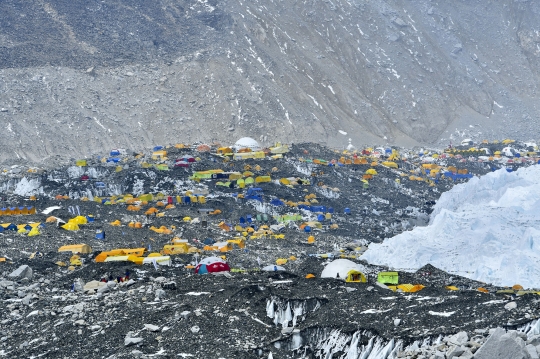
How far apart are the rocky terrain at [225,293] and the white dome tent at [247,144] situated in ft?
45.5

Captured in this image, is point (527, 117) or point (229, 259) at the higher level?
point (527, 117)

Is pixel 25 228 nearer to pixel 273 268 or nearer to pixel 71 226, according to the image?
pixel 71 226

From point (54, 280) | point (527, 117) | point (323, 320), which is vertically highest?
point (527, 117)

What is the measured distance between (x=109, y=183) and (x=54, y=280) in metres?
24.3

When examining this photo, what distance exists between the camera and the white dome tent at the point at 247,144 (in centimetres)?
6487

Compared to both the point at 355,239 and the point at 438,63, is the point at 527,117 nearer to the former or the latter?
the point at 438,63

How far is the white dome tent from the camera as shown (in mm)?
64869

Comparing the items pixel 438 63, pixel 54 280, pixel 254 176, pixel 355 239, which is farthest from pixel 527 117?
pixel 54 280

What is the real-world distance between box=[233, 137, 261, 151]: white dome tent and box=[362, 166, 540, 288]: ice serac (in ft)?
93.0

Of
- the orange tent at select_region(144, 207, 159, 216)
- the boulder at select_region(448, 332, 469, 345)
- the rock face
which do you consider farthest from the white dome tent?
the boulder at select_region(448, 332, 469, 345)

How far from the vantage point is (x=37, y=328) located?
22.1m

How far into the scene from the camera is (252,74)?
81.2m

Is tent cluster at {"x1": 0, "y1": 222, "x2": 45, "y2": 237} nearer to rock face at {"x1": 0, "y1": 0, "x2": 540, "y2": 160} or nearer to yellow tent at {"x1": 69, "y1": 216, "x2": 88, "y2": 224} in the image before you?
yellow tent at {"x1": 69, "y1": 216, "x2": 88, "y2": 224}

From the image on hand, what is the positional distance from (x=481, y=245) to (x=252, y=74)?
51.1m
